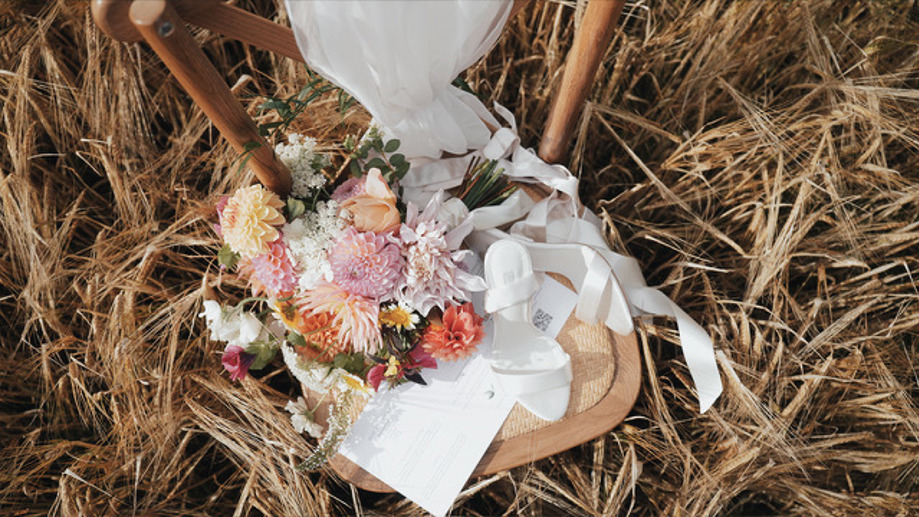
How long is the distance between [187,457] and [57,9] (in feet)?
3.14

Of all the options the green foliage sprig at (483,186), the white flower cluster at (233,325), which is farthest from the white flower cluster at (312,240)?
the green foliage sprig at (483,186)

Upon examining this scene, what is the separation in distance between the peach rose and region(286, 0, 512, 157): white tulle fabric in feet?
0.38

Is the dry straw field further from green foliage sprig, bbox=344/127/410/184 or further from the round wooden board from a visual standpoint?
green foliage sprig, bbox=344/127/410/184

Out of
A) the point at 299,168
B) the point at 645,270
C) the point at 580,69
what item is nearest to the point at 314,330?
the point at 299,168

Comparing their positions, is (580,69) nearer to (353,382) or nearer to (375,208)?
(375,208)

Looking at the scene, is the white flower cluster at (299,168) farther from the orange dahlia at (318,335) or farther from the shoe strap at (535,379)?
the shoe strap at (535,379)

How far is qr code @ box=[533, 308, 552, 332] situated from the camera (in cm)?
90

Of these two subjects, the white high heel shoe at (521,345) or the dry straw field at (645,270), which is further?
the dry straw field at (645,270)

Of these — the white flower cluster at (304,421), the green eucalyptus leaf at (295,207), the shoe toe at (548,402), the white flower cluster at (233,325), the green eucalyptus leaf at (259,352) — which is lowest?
the shoe toe at (548,402)

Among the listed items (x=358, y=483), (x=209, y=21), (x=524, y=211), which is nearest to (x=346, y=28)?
(x=209, y=21)

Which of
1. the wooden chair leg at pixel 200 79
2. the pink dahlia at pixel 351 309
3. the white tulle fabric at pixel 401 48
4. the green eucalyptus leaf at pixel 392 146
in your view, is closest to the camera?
the wooden chair leg at pixel 200 79

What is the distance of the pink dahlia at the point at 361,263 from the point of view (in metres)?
0.72

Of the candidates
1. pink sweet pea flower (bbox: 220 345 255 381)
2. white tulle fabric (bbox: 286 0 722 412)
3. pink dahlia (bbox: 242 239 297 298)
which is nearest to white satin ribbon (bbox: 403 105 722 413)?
white tulle fabric (bbox: 286 0 722 412)

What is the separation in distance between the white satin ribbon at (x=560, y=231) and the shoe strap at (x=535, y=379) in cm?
10
